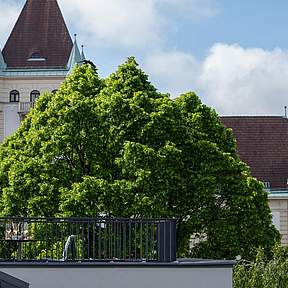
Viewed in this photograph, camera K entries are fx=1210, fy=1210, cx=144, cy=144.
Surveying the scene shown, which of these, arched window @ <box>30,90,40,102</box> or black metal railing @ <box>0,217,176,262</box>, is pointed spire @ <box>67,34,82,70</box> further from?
black metal railing @ <box>0,217,176,262</box>

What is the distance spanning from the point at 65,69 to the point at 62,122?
3370cm

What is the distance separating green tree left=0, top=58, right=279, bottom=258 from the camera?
41.1 metres

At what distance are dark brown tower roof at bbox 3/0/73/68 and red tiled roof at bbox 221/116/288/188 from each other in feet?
39.0

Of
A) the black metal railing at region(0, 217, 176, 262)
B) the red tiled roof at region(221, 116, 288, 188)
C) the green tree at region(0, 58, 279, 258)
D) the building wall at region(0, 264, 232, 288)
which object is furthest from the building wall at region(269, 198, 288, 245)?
the building wall at region(0, 264, 232, 288)

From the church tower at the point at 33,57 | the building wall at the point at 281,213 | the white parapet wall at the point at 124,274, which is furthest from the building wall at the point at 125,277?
the church tower at the point at 33,57

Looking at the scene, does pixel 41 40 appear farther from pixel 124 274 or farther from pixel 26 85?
pixel 124 274

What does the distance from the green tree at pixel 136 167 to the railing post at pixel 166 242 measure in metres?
17.2

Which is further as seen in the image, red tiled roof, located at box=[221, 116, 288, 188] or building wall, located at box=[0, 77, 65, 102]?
building wall, located at box=[0, 77, 65, 102]

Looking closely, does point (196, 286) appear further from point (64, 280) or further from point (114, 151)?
point (114, 151)

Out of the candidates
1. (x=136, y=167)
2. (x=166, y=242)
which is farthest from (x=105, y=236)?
(x=136, y=167)

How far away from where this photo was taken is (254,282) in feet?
117

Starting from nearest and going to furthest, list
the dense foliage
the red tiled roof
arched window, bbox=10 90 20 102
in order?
the dense foliage
the red tiled roof
arched window, bbox=10 90 20 102

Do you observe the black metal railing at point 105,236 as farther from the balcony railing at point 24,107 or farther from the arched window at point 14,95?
the arched window at point 14,95

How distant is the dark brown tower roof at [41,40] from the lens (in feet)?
254
